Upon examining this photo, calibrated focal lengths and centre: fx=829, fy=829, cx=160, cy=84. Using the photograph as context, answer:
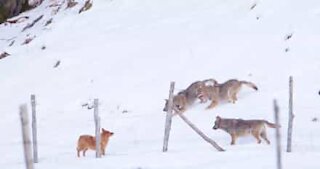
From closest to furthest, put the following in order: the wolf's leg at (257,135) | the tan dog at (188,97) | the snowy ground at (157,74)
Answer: the snowy ground at (157,74), the wolf's leg at (257,135), the tan dog at (188,97)

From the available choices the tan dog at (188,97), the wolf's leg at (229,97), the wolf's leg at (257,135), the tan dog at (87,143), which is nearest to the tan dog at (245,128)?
the wolf's leg at (257,135)

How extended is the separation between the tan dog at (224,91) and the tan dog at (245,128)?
221cm

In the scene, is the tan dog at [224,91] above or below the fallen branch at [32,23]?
below

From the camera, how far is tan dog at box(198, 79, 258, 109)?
15383 millimetres

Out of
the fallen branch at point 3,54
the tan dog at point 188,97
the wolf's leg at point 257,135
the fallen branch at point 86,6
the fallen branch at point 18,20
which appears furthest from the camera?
the fallen branch at point 18,20

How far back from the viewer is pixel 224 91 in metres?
15.4

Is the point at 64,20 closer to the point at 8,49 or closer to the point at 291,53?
the point at 8,49

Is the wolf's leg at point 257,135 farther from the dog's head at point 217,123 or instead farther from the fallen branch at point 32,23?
the fallen branch at point 32,23

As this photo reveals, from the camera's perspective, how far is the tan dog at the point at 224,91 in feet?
50.5

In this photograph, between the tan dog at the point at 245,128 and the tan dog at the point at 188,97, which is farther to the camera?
the tan dog at the point at 188,97

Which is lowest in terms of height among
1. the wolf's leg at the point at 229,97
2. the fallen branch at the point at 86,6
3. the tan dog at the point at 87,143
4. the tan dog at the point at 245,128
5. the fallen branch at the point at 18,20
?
the tan dog at the point at 87,143

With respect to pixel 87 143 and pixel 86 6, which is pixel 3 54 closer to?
pixel 86 6

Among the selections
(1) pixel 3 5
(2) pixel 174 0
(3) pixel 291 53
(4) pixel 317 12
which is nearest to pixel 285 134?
(3) pixel 291 53

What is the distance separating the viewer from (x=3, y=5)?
27.7m
